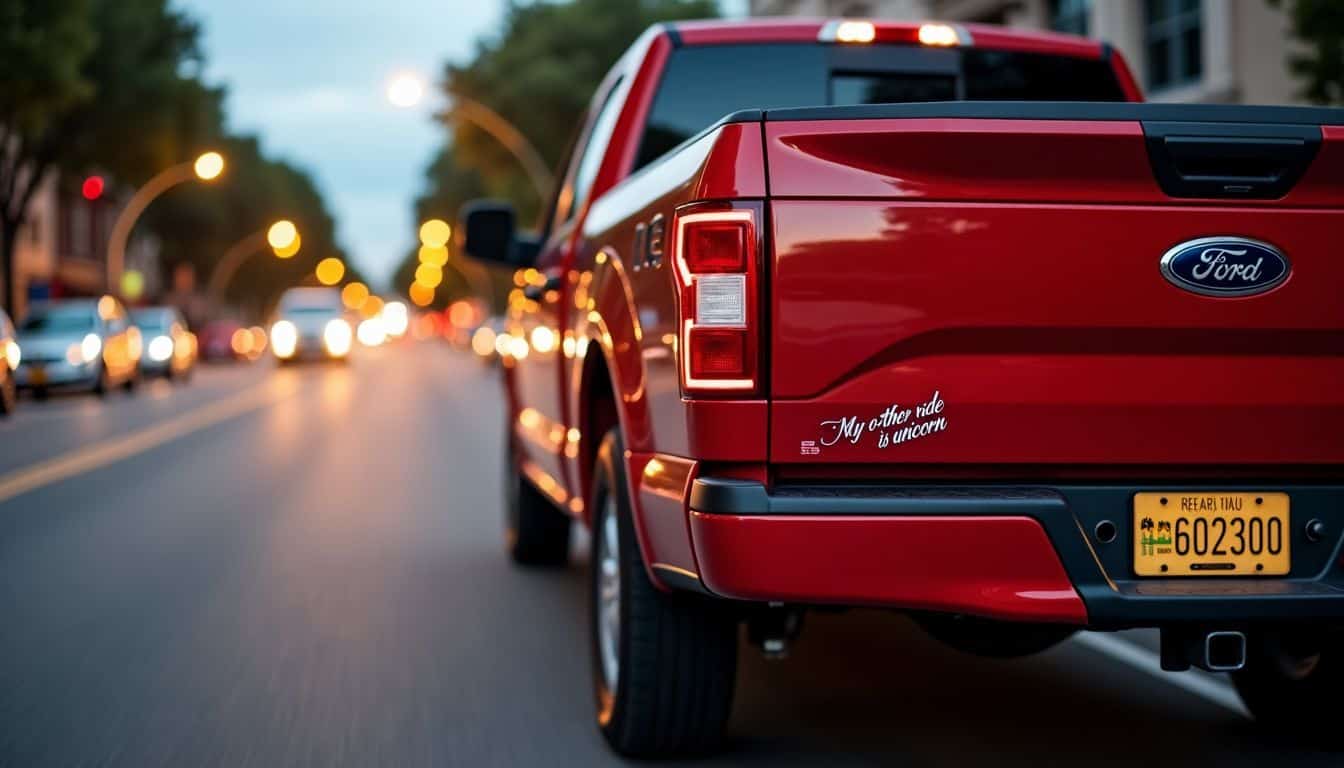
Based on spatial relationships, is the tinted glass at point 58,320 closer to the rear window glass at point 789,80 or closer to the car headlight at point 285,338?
the car headlight at point 285,338

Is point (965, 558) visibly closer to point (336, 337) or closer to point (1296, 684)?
point (1296, 684)

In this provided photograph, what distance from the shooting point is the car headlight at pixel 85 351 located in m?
28.3

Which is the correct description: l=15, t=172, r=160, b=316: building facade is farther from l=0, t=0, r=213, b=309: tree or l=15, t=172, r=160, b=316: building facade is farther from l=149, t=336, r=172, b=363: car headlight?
l=149, t=336, r=172, b=363: car headlight

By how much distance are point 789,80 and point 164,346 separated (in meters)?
33.3

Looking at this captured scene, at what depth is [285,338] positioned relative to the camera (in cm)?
4506

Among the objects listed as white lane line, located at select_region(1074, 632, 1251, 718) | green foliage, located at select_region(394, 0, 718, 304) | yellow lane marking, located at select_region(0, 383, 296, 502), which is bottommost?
yellow lane marking, located at select_region(0, 383, 296, 502)

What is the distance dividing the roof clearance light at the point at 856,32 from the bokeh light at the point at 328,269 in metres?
114

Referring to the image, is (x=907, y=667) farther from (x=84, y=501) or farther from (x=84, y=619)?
(x=84, y=501)

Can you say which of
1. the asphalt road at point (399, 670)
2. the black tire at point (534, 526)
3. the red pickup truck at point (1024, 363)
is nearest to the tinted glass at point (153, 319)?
the asphalt road at point (399, 670)

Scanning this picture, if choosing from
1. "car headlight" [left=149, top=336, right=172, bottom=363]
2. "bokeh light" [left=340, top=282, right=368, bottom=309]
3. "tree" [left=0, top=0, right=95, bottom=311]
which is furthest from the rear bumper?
"bokeh light" [left=340, top=282, right=368, bottom=309]

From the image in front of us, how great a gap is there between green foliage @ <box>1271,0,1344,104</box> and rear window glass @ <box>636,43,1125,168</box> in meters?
8.68

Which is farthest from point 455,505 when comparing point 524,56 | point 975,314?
point 524,56

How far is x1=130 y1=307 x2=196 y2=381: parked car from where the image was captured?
37.3 metres

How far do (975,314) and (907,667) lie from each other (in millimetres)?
2498
